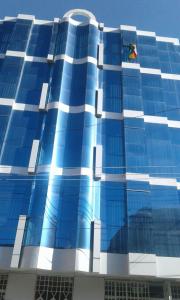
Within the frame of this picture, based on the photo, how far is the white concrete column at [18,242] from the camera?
16.9 metres

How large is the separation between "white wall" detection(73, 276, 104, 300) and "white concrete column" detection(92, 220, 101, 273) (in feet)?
4.22

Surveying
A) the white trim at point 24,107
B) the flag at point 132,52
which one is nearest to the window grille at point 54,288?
the white trim at point 24,107

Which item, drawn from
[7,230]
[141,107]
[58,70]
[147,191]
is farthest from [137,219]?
[58,70]

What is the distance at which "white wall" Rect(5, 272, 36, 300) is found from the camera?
56.7 feet

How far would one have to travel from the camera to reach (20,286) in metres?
17.6

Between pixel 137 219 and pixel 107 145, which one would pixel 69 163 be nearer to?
pixel 107 145

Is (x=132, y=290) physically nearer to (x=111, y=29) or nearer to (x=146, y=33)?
(x=111, y=29)

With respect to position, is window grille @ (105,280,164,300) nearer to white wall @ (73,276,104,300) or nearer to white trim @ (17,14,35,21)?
white wall @ (73,276,104,300)

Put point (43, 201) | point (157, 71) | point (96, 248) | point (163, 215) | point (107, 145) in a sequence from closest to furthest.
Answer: point (96, 248) < point (43, 201) < point (163, 215) < point (107, 145) < point (157, 71)

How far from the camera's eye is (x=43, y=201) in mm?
19125

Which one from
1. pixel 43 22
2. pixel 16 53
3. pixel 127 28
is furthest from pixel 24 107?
pixel 127 28

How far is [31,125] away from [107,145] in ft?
20.8

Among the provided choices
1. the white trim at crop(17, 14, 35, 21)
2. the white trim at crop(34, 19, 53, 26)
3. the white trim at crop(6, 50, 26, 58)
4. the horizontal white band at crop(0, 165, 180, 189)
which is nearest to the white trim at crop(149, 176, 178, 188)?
the horizontal white band at crop(0, 165, 180, 189)

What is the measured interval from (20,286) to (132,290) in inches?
273
